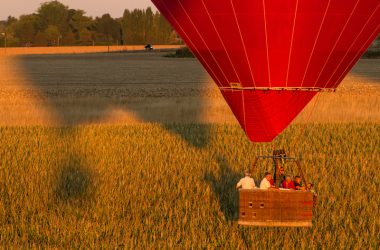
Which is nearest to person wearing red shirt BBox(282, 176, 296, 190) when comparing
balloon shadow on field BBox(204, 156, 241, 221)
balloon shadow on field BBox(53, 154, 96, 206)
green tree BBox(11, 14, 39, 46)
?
balloon shadow on field BBox(204, 156, 241, 221)

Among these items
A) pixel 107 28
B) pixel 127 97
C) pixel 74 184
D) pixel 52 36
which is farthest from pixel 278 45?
pixel 107 28

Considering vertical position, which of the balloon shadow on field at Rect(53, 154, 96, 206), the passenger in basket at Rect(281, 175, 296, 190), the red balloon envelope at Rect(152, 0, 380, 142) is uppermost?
the red balloon envelope at Rect(152, 0, 380, 142)

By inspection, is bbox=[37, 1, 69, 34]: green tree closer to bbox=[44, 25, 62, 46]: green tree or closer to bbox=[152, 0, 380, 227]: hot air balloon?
bbox=[44, 25, 62, 46]: green tree

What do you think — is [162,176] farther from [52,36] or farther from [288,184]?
[52,36]

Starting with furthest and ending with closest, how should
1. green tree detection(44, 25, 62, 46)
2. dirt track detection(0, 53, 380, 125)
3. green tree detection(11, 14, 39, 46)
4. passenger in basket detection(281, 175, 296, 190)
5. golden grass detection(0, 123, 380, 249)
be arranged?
green tree detection(11, 14, 39, 46)
green tree detection(44, 25, 62, 46)
dirt track detection(0, 53, 380, 125)
golden grass detection(0, 123, 380, 249)
passenger in basket detection(281, 175, 296, 190)

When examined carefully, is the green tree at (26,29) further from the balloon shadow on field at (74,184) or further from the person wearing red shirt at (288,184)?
the person wearing red shirt at (288,184)
